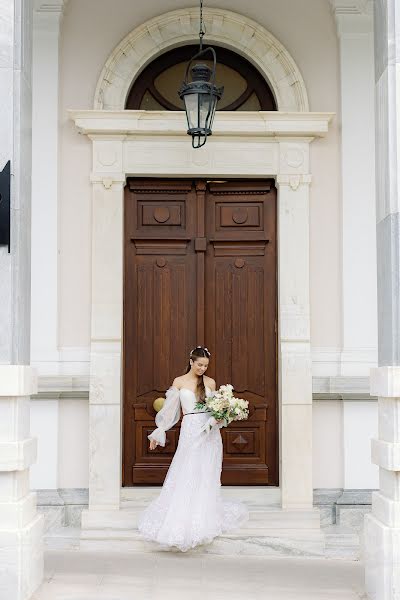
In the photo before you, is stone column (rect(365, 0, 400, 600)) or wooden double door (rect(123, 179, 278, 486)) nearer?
stone column (rect(365, 0, 400, 600))

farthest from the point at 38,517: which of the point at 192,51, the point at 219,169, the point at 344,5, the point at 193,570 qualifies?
the point at 344,5

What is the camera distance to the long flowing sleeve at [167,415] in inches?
341

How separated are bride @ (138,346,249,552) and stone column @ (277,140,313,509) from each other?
697 millimetres

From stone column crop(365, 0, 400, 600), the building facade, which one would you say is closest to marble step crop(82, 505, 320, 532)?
the building facade

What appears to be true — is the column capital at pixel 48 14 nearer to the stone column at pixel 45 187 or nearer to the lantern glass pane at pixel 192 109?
the stone column at pixel 45 187

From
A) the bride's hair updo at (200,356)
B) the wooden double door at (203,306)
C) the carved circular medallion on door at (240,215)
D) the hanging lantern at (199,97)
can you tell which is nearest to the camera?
the hanging lantern at (199,97)

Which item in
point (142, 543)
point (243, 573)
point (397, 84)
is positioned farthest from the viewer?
point (142, 543)

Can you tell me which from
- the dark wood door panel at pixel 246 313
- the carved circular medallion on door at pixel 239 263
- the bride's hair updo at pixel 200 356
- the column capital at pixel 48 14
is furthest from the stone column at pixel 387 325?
the column capital at pixel 48 14

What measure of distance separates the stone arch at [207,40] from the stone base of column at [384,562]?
451cm

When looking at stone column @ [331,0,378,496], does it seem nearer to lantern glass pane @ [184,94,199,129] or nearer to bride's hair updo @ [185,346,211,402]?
bride's hair updo @ [185,346,211,402]

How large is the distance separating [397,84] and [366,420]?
3668mm

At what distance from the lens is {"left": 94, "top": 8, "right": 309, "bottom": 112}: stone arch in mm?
9359

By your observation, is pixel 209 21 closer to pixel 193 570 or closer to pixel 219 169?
pixel 219 169

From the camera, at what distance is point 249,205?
9555 millimetres
